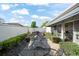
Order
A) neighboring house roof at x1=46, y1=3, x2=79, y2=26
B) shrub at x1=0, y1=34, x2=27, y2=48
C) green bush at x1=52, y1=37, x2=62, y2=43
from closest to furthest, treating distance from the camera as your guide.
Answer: neighboring house roof at x1=46, y1=3, x2=79, y2=26 → shrub at x1=0, y1=34, x2=27, y2=48 → green bush at x1=52, y1=37, x2=62, y2=43

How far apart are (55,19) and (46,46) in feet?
1.97

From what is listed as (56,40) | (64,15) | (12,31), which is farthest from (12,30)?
(64,15)

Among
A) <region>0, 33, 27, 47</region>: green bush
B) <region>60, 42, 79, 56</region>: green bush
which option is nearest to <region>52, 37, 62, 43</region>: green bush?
<region>60, 42, 79, 56</region>: green bush

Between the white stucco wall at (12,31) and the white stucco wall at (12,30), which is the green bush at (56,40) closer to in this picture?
A: the white stucco wall at (12,30)

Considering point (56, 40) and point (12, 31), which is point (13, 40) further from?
point (56, 40)

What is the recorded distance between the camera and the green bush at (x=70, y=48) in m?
3.55

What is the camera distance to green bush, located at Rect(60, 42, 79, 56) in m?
3.55

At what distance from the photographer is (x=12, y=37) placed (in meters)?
3.74

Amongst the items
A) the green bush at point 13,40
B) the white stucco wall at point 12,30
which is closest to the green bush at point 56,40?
the white stucco wall at point 12,30

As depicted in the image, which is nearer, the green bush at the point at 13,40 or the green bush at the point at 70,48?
the green bush at the point at 70,48

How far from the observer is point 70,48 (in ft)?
12.0

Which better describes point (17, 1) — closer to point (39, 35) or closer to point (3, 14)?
point (3, 14)

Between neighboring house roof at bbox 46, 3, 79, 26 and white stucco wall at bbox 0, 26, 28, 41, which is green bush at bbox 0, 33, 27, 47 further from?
neighboring house roof at bbox 46, 3, 79, 26

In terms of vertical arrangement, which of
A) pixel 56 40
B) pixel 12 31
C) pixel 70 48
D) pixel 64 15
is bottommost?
pixel 70 48
